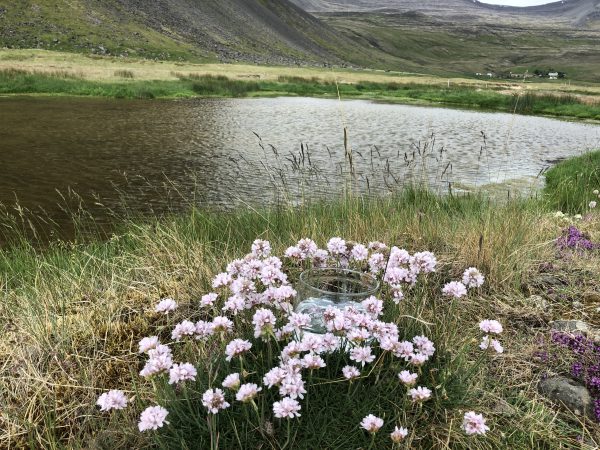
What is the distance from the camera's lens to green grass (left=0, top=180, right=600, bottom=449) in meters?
2.54

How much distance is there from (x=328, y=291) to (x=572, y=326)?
2.24 meters

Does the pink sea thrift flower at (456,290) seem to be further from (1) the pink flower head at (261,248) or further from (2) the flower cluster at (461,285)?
(1) the pink flower head at (261,248)

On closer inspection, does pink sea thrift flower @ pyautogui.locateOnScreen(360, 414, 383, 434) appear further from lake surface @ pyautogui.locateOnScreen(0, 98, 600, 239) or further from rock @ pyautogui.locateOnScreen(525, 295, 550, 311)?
lake surface @ pyautogui.locateOnScreen(0, 98, 600, 239)

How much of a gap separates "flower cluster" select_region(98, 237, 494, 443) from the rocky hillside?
8156cm

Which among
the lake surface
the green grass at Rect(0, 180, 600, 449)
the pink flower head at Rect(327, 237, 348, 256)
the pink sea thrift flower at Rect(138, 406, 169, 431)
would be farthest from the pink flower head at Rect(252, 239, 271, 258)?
the lake surface

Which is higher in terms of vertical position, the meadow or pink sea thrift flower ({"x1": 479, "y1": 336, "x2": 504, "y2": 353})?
pink sea thrift flower ({"x1": 479, "y1": 336, "x2": 504, "y2": 353})

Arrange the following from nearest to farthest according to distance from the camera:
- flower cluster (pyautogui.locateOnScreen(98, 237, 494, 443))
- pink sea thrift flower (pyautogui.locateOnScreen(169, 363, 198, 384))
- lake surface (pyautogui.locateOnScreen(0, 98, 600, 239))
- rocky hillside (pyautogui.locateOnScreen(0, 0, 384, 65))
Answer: flower cluster (pyautogui.locateOnScreen(98, 237, 494, 443)), pink sea thrift flower (pyautogui.locateOnScreen(169, 363, 198, 384)), lake surface (pyautogui.locateOnScreen(0, 98, 600, 239)), rocky hillside (pyautogui.locateOnScreen(0, 0, 384, 65))

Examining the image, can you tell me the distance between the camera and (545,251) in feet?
17.3

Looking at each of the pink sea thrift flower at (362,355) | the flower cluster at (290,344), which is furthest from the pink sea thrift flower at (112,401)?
the pink sea thrift flower at (362,355)

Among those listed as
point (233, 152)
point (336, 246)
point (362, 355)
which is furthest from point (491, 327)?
point (233, 152)

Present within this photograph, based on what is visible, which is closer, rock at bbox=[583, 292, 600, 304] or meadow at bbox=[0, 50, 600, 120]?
rock at bbox=[583, 292, 600, 304]

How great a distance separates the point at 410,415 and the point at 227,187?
496 inches

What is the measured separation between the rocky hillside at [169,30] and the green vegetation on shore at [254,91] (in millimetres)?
33945

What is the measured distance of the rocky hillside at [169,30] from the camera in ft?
252
